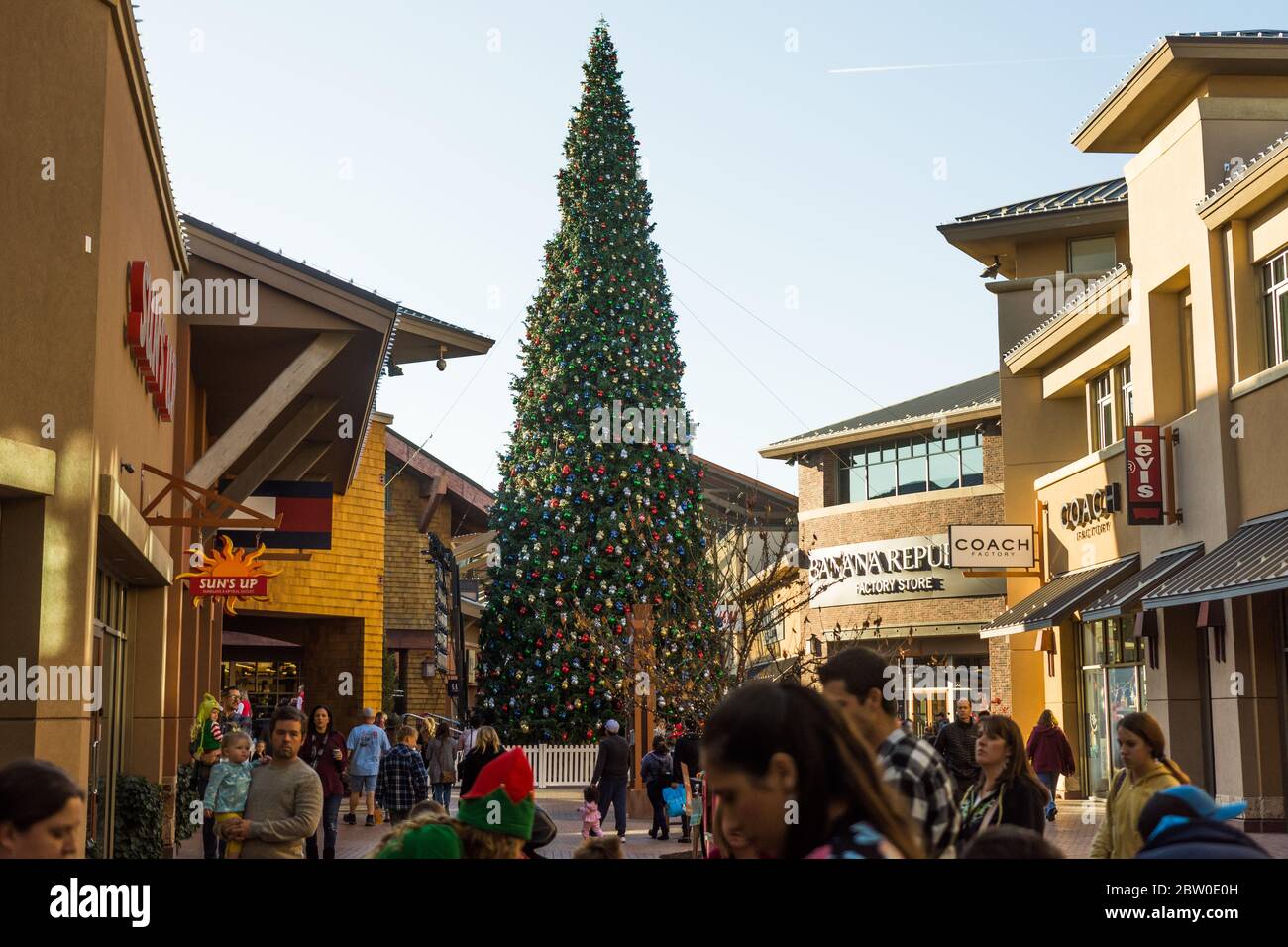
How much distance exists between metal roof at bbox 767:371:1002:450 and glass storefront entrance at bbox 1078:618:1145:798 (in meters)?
16.6

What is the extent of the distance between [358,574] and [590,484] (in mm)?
5908

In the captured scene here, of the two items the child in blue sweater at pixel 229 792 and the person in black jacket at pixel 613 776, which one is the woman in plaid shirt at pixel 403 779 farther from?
the child in blue sweater at pixel 229 792

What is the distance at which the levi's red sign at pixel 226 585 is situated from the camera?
16609 millimetres

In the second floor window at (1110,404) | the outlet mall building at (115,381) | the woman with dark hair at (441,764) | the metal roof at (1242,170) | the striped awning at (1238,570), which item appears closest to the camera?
the outlet mall building at (115,381)

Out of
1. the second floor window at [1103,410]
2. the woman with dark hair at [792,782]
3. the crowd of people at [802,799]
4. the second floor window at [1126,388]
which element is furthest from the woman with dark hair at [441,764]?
the woman with dark hair at [792,782]

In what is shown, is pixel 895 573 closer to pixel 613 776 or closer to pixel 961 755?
pixel 613 776

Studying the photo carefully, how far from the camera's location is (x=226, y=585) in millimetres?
16688

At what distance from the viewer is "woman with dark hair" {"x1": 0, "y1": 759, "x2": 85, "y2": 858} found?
377 cm

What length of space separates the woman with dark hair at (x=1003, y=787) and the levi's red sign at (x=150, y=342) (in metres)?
7.50

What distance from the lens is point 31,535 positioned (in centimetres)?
958
